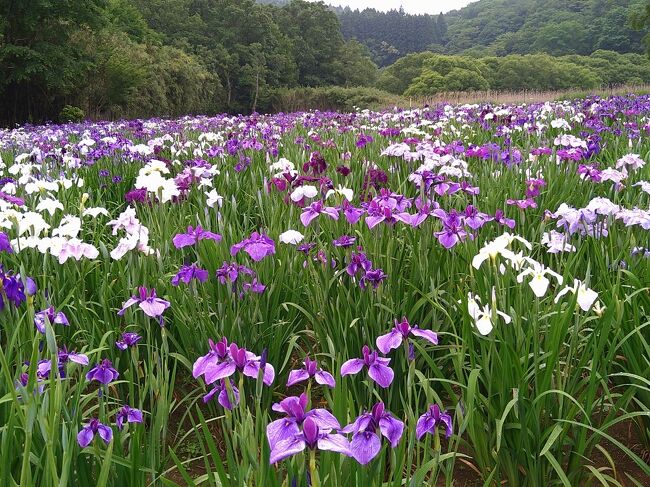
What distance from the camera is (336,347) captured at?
6.52 ft

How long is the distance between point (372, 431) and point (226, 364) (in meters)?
0.31

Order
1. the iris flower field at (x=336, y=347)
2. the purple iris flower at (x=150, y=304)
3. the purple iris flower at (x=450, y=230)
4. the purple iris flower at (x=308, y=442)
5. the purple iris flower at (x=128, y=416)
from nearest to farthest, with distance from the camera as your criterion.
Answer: the purple iris flower at (x=308, y=442) → the iris flower field at (x=336, y=347) → the purple iris flower at (x=128, y=416) → the purple iris flower at (x=150, y=304) → the purple iris flower at (x=450, y=230)

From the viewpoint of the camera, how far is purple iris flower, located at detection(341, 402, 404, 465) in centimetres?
87

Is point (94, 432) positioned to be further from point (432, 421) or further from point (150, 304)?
point (432, 421)

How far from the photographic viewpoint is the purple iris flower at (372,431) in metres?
0.87

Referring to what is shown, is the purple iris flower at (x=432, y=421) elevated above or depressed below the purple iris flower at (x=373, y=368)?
below

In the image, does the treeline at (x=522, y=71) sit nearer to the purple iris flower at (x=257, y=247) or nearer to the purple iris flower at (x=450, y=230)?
the purple iris flower at (x=450, y=230)

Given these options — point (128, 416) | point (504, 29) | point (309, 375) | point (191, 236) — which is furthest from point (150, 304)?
point (504, 29)

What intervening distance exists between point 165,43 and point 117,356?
166 ft

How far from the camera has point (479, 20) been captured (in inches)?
4360

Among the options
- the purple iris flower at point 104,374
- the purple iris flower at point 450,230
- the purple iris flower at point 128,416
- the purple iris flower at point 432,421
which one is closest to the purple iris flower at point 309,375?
the purple iris flower at point 432,421

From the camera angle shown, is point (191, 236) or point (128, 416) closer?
point (128, 416)

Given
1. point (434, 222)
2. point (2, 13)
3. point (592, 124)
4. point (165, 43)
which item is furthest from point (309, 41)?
point (434, 222)

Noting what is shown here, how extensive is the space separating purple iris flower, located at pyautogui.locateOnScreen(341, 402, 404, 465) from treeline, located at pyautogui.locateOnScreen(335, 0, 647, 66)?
81.7m
